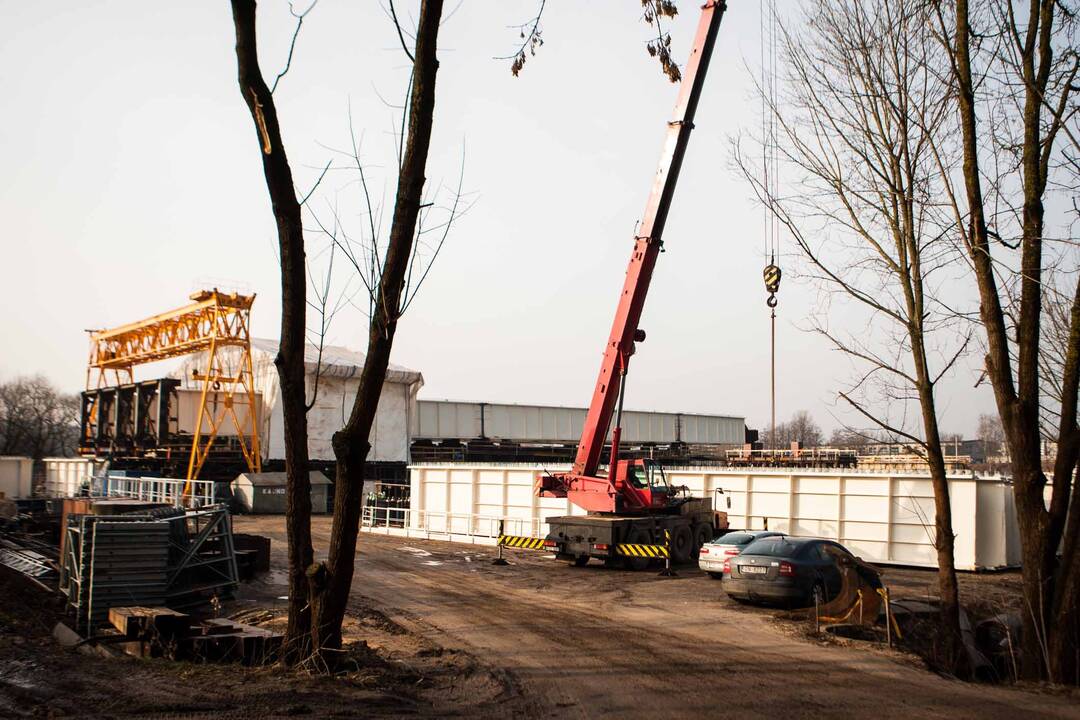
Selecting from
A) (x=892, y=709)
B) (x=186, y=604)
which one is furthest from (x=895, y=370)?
(x=186, y=604)

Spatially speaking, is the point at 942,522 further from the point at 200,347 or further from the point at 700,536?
the point at 200,347

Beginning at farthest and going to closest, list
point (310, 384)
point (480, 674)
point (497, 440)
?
1. point (497, 440)
2. point (310, 384)
3. point (480, 674)

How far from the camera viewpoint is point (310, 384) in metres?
47.7

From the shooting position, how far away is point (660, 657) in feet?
36.2

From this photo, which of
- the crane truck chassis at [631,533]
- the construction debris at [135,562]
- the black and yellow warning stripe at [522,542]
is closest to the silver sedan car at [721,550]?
the crane truck chassis at [631,533]

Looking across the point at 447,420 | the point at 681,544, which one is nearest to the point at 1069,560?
the point at 681,544

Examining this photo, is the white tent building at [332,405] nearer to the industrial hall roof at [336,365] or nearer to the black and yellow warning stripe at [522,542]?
the industrial hall roof at [336,365]

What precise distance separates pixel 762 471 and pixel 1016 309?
633 inches

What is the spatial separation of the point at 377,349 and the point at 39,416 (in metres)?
92.9

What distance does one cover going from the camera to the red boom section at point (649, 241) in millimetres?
21031

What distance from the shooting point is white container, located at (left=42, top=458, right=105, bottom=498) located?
53.7 metres

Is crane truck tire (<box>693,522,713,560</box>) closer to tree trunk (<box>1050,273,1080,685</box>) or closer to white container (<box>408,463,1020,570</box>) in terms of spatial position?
white container (<box>408,463,1020,570</box>)

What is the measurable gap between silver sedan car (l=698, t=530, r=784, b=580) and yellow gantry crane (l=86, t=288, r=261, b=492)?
105 ft

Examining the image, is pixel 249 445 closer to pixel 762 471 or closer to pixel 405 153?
pixel 762 471
